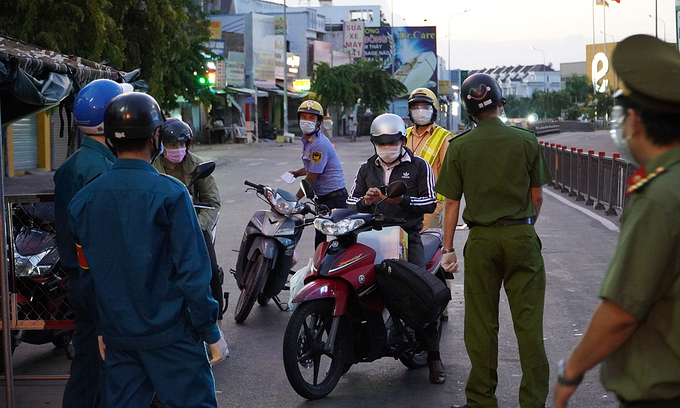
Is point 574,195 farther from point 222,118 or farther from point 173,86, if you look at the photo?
point 222,118

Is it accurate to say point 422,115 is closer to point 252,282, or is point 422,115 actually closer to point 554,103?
point 252,282

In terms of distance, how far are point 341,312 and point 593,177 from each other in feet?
41.9

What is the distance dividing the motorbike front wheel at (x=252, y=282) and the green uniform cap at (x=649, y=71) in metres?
5.06

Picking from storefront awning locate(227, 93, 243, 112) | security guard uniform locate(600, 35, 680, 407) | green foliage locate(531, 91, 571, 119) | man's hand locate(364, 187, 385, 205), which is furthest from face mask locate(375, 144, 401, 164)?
green foliage locate(531, 91, 571, 119)

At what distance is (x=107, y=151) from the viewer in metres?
4.23

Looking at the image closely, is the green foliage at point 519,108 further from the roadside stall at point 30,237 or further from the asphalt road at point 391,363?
the roadside stall at point 30,237

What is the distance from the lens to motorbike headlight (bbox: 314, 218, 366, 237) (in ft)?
16.9

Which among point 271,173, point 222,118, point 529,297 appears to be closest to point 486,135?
Answer: point 529,297

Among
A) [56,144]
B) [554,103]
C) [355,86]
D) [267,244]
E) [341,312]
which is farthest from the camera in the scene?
[554,103]

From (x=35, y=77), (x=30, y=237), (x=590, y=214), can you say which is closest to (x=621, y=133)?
(x=30, y=237)

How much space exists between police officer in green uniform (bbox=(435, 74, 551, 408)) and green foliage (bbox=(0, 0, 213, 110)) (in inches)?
296

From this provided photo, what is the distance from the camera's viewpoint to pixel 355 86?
199 feet

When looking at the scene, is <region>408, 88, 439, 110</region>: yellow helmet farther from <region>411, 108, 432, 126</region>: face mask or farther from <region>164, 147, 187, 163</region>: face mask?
<region>164, 147, 187, 163</region>: face mask

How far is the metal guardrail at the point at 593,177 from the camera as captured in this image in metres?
14.6
